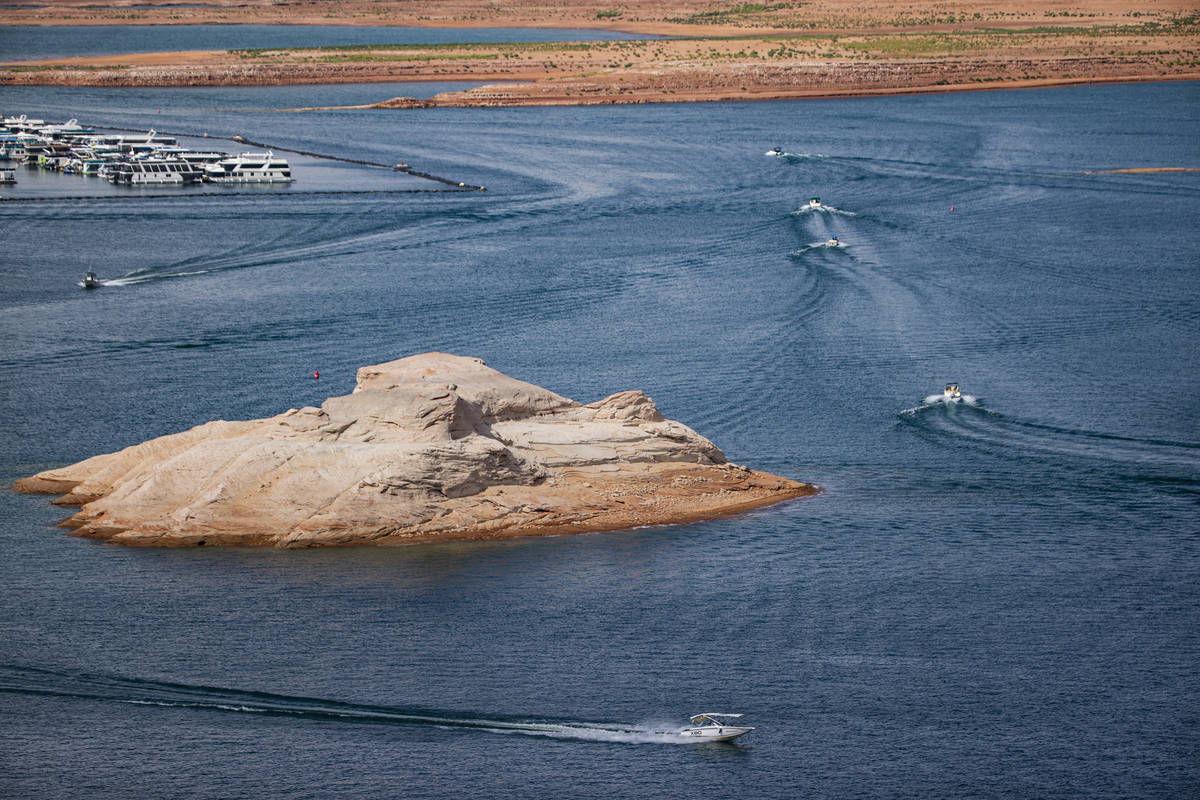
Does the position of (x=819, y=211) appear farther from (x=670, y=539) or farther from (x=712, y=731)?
(x=712, y=731)

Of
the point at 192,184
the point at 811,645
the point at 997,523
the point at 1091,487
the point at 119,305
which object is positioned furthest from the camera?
the point at 192,184

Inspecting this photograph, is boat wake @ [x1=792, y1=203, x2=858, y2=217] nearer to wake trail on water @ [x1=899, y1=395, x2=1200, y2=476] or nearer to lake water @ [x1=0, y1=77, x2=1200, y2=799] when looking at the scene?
lake water @ [x1=0, y1=77, x2=1200, y2=799]

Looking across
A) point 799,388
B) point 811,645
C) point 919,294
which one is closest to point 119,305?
point 799,388

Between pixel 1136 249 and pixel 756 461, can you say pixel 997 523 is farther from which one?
pixel 1136 249

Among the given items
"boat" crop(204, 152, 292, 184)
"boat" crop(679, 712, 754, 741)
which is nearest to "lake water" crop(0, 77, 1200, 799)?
"boat" crop(679, 712, 754, 741)

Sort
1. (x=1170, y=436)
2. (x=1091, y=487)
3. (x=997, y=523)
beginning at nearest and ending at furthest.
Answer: (x=997, y=523) → (x=1091, y=487) → (x=1170, y=436)

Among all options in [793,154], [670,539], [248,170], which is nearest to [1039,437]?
[670,539]
